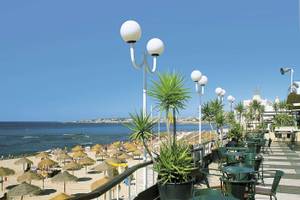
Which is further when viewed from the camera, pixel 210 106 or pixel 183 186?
pixel 210 106

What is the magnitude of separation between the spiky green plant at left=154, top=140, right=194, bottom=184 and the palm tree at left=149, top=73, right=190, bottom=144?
0.50 metres

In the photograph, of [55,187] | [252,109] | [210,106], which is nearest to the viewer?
[210,106]

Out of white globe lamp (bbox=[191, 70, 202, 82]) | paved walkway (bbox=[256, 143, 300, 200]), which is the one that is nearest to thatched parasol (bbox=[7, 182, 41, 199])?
white globe lamp (bbox=[191, 70, 202, 82])

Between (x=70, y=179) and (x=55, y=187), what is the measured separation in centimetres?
340

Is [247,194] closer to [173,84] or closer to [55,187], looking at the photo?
[173,84]

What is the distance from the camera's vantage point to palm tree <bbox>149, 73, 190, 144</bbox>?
466 cm

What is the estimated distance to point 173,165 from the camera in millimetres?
4207

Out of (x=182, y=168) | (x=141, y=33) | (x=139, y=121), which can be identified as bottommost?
(x=182, y=168)

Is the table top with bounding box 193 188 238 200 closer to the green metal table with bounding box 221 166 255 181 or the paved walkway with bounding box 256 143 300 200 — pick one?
the green metal table with bounding box 221 166 255 181

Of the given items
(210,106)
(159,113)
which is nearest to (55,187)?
(210,106)

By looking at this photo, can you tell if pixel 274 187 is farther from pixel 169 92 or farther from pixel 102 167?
pixel 102 167

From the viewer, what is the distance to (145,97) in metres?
4.82

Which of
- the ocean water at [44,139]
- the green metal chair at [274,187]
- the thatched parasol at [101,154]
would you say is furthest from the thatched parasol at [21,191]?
the thatched parasol at [101,154]

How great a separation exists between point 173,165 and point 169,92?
3.57ft
